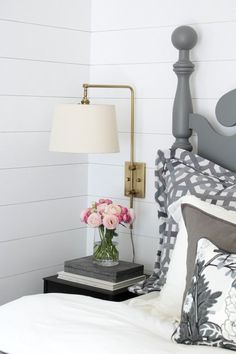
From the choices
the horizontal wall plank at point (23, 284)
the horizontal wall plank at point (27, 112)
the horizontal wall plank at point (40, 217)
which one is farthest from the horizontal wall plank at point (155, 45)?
the horizontal wall plank at point (23, 284)

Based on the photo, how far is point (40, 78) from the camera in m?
3.28

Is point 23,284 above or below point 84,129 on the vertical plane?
below

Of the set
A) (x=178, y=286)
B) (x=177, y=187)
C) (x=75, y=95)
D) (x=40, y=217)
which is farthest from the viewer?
(x=75, y=95)

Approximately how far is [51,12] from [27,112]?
19.1 inches

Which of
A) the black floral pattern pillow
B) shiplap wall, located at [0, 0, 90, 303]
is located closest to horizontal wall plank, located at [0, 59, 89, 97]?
shiplap wall, located at [0, 0, 90, 303]

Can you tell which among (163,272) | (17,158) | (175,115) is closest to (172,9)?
(175,115)

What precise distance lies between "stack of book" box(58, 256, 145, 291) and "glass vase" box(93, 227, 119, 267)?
0.08 ft

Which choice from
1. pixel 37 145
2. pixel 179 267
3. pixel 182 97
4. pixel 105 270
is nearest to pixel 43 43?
pixel 37 145

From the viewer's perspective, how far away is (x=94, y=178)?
3559 millimetres

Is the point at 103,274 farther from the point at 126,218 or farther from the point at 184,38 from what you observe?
the point at 184,38

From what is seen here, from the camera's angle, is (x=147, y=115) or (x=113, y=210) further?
(x=147, y=115)

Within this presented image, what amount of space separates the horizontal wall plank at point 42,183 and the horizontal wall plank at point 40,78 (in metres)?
0.35

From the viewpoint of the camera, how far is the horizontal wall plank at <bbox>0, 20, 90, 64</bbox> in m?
3.12

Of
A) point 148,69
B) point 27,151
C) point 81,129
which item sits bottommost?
point 27,151
